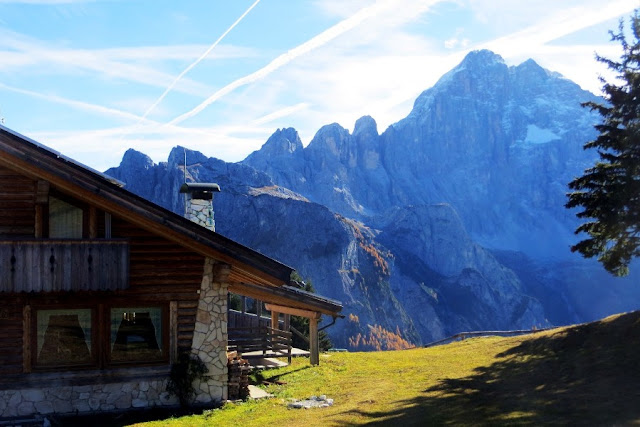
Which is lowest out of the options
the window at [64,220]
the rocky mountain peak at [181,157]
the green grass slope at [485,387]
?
the green grass slope at [485,387]

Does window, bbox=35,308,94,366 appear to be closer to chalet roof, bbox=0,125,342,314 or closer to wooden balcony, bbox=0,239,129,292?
wooden balcony, bbox=0,239,129,292

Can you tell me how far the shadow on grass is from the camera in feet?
37.5

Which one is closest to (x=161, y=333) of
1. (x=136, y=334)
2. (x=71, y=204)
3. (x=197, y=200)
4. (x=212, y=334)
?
(x=136, y=334)

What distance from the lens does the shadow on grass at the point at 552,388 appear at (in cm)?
1143

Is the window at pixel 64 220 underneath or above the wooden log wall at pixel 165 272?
above

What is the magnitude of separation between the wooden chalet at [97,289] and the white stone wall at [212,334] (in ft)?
0.08

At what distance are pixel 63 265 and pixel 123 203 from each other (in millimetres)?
1816

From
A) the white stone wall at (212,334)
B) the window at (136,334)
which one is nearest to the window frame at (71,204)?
the window at (136,334)

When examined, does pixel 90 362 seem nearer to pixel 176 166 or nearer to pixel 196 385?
pixel 196 385

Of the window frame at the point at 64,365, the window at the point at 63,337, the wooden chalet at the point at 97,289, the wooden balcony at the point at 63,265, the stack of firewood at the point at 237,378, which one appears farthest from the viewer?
the stack of firewood at the point at 237,378

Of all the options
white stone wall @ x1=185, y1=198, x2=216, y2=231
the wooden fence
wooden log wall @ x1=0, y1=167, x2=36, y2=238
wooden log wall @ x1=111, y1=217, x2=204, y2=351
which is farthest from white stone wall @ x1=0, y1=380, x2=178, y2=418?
white stone wall @ x1=185, y1=198, x2=216, y2=231

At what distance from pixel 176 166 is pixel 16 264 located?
14265cm

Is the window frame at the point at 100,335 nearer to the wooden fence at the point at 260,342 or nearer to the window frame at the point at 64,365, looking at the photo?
the window frame at the point at 64,365

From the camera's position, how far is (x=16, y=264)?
1322 centimetres
